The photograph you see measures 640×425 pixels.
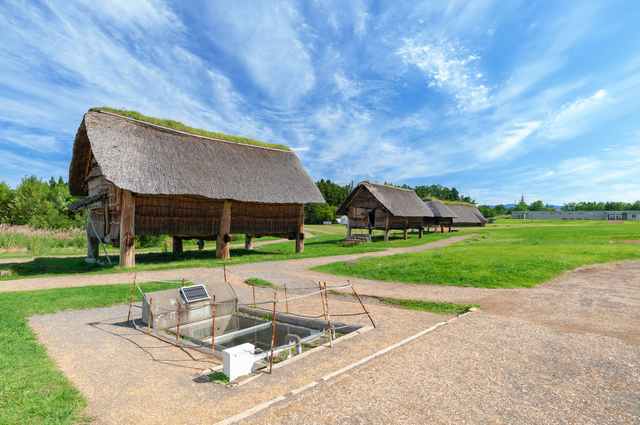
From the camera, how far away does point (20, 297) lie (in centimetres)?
1066

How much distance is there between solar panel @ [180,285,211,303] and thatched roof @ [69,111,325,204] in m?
9.00

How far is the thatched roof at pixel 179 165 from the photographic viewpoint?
16438mm

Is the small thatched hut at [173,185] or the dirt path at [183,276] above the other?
the small thatched hut at [173,185]

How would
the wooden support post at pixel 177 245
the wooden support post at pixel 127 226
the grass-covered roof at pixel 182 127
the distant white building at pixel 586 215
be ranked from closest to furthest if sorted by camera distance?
the wooden support post at pixel 127 226 → the grass-covered roof at pixel 182 127 → the wooden support post at pixel 177 245 → the distant white building at pixel 586 215

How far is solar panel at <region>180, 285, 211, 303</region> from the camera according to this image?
9.02 m

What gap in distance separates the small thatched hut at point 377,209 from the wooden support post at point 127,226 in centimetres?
→ 2186

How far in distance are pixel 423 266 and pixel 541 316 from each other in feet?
24.0

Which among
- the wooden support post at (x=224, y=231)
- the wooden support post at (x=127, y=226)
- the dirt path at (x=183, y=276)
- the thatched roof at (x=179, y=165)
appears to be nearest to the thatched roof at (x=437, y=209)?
the thatched roof at (x=179, y=165)

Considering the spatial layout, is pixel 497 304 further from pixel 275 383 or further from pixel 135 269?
pixel 135 269

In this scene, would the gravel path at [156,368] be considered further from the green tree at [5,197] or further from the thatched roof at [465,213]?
the thatched roof at [465,213]

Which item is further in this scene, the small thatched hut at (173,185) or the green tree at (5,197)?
the green tree at (5,197)

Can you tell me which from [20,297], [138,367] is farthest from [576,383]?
[20,297]

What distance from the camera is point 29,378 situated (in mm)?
5129

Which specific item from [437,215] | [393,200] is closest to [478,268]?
[393,200]
